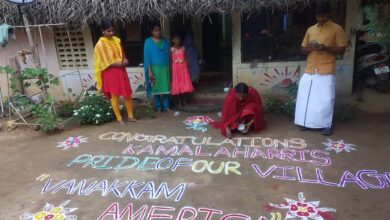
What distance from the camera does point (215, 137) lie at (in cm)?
497

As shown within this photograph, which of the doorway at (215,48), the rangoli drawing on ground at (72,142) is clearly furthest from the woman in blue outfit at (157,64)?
the doorway at (215,48)

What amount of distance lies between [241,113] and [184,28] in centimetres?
282

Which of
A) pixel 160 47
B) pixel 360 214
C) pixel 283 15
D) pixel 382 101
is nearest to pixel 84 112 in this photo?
pixel 160 47

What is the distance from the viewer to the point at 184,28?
695cm

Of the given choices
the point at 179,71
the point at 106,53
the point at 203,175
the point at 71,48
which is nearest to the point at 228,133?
the point at 203,175

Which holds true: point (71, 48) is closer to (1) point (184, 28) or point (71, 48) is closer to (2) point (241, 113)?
(1) point (184, 28)

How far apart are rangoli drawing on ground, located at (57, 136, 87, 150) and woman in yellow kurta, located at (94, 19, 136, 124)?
0.77 metres

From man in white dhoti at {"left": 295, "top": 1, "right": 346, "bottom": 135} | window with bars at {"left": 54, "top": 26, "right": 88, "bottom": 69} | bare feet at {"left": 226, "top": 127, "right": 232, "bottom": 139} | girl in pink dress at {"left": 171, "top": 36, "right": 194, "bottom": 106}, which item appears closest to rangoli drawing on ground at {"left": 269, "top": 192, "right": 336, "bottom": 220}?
bare feet at {"left": 226, "top": 127, "right": 232, "bottom": 139}

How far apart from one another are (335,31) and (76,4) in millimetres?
4411

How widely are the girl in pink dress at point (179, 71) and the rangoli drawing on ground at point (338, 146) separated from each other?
8.73 ft

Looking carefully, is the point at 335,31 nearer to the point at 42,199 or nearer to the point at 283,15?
the point at 283,15

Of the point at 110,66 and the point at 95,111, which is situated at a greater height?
the point at 110,66

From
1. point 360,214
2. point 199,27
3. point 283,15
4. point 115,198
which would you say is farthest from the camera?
point 199,27

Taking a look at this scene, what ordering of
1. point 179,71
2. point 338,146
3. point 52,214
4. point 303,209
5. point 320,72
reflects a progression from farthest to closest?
point 179,71 < point 320,72 < point 338,146 < point 52,214 < point 303,209
